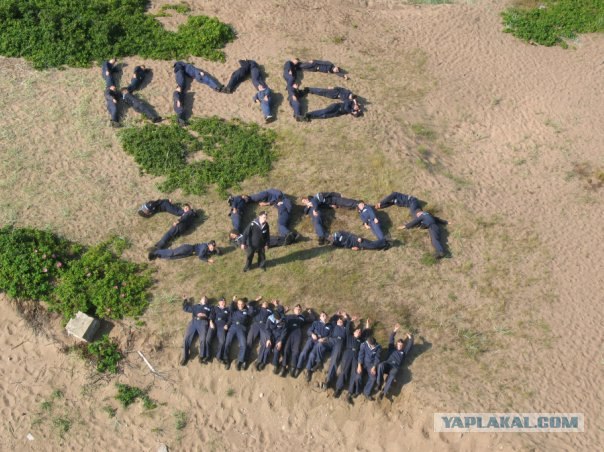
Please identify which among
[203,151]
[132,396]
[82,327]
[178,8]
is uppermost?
[178,8]

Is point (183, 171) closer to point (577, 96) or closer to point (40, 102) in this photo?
point (40, 102)

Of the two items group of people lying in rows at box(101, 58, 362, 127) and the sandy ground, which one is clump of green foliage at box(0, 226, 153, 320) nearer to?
the sandy ground

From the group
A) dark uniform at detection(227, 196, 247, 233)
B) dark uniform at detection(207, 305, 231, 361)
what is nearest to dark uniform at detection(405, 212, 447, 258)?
dark uniform at detection(227, 196, 247, 233)

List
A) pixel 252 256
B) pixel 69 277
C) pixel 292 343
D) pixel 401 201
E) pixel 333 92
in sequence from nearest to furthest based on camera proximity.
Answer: pixel 292 343 → pixel 69 277 → pixel 252 256 → pixel 401 201 → pixel 333 92

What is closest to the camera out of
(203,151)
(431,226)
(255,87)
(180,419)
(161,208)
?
(180,419)

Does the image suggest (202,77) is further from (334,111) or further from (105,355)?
(105,355)

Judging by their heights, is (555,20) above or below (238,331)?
above

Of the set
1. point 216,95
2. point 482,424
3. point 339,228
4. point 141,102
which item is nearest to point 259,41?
point 216,95

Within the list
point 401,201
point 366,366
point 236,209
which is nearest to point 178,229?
point 236,209
